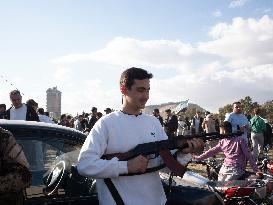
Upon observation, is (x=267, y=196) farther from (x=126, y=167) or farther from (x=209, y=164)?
Result: (x=126, y=167)

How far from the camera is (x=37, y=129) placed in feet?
11.6

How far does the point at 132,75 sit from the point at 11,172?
41.2 inches

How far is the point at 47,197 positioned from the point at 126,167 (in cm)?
78

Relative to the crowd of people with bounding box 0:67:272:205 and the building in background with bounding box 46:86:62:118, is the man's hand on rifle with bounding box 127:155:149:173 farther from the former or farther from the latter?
the building in background with bounding box 46:86:62:118

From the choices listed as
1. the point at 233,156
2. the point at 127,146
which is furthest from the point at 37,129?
the point at 233,156

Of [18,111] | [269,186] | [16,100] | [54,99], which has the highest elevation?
[54,99]

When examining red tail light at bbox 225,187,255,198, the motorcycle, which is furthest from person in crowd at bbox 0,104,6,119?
red tail light at bbox 225,187,255,198

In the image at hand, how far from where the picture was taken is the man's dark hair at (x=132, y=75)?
312 cm

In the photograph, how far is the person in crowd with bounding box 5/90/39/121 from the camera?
7652mm

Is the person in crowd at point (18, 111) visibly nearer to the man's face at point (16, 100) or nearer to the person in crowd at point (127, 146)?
the man's face at point (16, 100)

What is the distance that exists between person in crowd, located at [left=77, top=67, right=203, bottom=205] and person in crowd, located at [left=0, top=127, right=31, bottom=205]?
1.43 feet

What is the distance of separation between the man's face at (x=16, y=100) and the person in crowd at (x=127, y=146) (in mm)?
4834

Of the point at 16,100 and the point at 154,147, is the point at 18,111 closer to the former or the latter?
the point at 16,100

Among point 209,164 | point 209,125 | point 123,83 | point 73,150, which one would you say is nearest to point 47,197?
point 73,150
